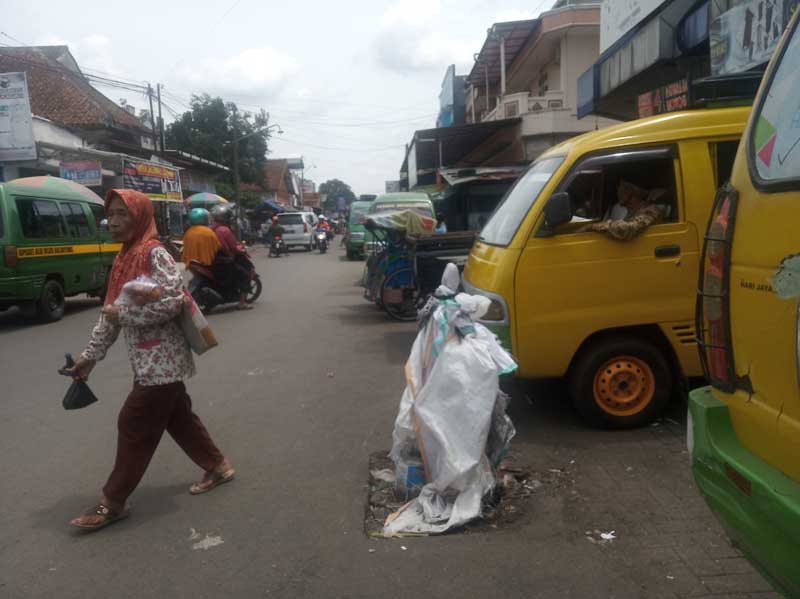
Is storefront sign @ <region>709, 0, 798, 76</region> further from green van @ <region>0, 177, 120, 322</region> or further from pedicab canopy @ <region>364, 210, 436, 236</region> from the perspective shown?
green van @ <region>0, 177, 120, 322</region>

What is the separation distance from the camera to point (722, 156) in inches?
191

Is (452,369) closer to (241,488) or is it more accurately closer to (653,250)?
(241,488)

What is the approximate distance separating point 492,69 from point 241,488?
96.3ft

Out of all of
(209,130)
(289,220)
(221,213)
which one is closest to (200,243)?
(221,213)

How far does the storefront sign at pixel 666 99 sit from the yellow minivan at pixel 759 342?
21.3 ft

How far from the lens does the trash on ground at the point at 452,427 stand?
3.57 metres

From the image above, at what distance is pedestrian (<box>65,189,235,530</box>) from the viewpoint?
374cm

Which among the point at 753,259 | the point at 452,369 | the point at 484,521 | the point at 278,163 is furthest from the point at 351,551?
the point at 278,163

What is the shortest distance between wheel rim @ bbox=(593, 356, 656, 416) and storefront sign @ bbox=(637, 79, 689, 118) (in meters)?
4.44

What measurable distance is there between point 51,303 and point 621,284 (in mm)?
→ 9427

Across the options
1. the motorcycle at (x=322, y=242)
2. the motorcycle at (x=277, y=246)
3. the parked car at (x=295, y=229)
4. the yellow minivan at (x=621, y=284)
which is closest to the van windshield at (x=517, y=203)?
the yellow minivan at (x=621, y=284)

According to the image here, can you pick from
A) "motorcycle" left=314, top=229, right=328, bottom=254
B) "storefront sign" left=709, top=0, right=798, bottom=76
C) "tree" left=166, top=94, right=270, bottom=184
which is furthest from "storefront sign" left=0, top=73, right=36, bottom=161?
"tree" left=166, top=94, right=270, bottom=184

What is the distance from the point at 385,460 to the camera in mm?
4590

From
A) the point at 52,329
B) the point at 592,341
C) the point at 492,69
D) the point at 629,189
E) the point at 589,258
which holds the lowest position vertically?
the point at 52,329
